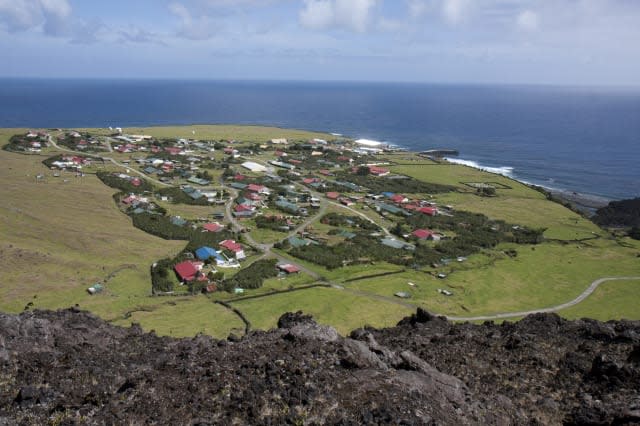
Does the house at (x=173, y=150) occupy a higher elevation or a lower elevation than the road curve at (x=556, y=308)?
higher

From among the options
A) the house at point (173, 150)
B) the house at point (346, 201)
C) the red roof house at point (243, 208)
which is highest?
the house at point (173, 150)

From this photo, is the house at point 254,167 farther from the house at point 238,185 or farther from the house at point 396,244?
the house at point 396,244

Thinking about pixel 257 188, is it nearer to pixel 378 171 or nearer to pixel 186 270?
pixel 378 171

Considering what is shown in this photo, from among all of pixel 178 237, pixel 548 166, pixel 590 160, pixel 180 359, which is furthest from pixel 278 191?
pixel 590 160

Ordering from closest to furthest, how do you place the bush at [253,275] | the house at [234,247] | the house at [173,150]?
1. the bush at [253,275]
2. the house at [234,247]
3. the house at [173,150]

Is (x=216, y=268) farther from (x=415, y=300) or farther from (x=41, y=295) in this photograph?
(x=415, y=300)

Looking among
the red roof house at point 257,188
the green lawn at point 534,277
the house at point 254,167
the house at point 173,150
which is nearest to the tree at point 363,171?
the house at point 254,167

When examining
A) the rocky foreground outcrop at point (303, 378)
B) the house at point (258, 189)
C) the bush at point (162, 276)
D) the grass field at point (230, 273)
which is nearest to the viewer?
the rocky foreground outcrop at point (303, 378)

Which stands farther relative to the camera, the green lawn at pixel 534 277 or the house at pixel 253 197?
the house at pixel 253 197
